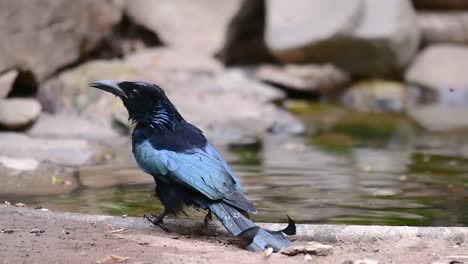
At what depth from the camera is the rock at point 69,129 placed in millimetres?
7777

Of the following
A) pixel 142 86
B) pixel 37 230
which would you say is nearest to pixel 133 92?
pixel 142 86

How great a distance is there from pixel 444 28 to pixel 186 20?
359 centimetres

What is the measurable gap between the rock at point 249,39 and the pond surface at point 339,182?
9.95 ft

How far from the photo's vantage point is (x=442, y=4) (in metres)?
12.5

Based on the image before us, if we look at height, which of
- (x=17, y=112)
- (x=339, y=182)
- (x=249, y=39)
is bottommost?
(x=339, y=182)

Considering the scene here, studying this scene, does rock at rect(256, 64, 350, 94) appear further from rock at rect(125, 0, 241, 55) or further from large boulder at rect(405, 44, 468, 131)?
large boulder at rect(405, 44, 468, 131)

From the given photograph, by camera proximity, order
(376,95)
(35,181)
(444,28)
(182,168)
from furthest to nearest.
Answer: (444,28) → (376,95) → (35,181) → (182,168)

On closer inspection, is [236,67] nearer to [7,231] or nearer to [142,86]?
[142,86]

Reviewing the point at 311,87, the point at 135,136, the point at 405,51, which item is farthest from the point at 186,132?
the point at 405,51

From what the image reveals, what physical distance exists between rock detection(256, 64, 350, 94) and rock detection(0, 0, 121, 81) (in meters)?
2.08

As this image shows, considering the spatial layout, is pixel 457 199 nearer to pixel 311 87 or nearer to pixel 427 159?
pixel 427 159

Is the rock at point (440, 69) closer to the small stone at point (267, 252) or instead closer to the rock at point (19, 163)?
the rock at point (19, 163)

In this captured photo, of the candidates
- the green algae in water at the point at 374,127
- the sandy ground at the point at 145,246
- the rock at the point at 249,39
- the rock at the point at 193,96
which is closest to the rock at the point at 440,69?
the green algae in water at the point at 374,127

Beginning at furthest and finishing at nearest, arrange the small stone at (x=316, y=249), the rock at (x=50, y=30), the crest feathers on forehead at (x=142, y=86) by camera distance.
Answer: the rock at (x=50, y=30) → the crest feathers on forehead at (x=142, y=86) → the small stone at (x=316, y=249)
